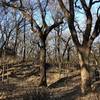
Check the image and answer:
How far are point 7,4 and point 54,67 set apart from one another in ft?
47.7

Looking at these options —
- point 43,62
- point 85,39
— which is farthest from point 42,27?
point 85,39

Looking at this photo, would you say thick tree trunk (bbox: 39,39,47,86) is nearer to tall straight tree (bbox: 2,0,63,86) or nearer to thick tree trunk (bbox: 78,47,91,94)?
tall straight tree (bbox: 2,0,63,86)

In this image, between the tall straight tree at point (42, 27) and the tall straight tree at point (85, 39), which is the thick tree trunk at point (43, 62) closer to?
the tall straight tree at point (42, 27)

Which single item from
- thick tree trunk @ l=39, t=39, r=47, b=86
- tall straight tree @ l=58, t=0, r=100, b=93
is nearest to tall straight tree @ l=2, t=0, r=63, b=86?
thick tree trunk @ l=39, t=39, r=47, b=86

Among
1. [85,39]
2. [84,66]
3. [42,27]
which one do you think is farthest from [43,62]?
[85,39]

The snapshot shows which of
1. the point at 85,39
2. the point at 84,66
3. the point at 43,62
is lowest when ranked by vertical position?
the point at 84,66

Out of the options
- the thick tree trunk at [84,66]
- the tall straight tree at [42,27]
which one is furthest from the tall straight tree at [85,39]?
the tall straight tree at [42,27]

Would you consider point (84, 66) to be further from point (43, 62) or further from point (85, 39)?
point (43, 62)

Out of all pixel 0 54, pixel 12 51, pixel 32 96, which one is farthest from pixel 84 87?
pixel 12 51

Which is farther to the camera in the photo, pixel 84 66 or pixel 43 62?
pixel 43 62

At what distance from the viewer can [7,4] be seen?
27891 millimetres

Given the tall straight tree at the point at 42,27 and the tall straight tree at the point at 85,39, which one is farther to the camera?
the tall straight tree at the point at 42,27

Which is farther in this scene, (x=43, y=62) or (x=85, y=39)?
(x=43, y=62)

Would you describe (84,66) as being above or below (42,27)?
below
